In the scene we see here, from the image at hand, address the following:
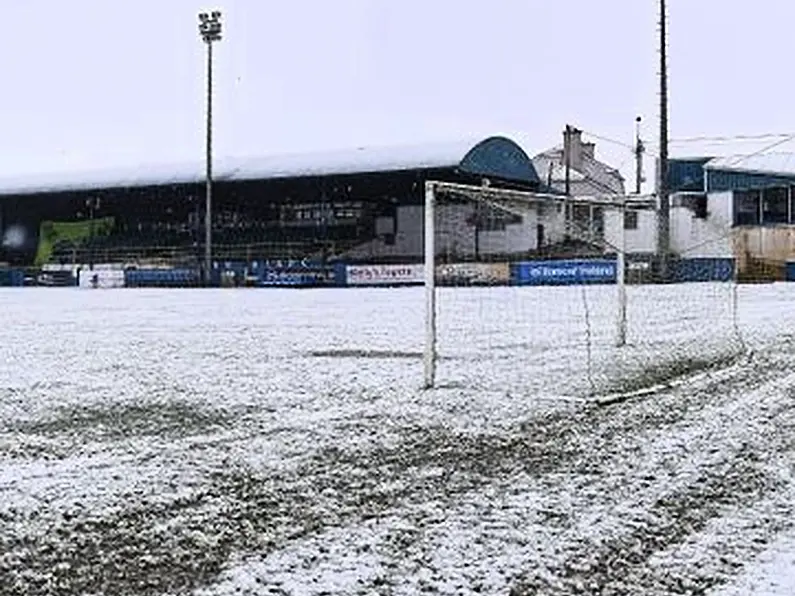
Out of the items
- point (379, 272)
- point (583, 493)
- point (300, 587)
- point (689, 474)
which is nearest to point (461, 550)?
point (300, 587)

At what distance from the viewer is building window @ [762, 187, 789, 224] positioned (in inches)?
1970

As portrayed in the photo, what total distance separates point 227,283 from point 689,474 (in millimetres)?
46258

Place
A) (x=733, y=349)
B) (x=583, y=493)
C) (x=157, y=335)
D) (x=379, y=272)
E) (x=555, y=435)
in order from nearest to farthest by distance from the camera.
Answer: (x=583, y=493) < (x=555, y=435) < (x=733, y=349) < (x=157, y=335) < (x=379, y=272)

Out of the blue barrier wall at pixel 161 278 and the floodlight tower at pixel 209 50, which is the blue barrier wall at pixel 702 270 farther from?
the blue barrier wall at pixel 161 278

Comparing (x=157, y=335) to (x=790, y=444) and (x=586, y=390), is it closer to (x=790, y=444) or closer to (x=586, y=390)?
(x=586, y=390)

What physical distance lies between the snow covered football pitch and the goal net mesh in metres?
0.14

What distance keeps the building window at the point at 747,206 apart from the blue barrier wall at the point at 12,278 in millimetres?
37137

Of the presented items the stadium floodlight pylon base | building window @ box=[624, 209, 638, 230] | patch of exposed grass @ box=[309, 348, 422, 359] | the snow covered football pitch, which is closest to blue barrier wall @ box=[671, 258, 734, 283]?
building window @ box=[624, 209, 638, 230]

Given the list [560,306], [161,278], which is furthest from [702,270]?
[161,278]

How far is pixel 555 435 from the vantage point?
28.2 feet

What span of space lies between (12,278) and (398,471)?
59.2 metres

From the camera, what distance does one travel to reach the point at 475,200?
545 inches

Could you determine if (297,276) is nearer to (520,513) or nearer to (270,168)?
(270,168)

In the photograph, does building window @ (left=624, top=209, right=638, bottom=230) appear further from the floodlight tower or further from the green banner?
the green banner
